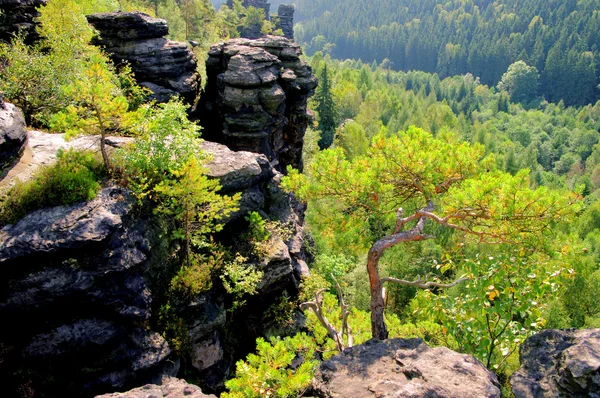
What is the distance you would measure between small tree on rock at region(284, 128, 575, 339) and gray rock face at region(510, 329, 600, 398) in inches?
76.9

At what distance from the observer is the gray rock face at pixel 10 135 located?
1040 centimetres

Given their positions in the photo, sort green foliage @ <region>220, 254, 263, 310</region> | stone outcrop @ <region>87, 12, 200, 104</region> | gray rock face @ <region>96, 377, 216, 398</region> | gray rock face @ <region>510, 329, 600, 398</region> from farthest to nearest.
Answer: stone outcrop @ <region>87, 12, 200, 104</region>, green foliage @ <region>220, 254, 263, 310</region>, gray rock face @ <region>96, 377, 216, 398</region>, gray rock face @ <region>510, 329, 600, 398</region>

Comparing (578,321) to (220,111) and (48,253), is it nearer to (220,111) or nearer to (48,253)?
(220,111)

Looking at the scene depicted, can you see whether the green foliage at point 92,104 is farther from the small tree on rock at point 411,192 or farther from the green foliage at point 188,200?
the small tree on rock at point 411,192

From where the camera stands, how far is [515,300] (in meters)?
8.70

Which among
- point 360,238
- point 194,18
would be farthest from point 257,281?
point 194,18

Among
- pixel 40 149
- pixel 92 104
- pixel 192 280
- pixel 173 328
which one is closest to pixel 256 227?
pixel 192 280

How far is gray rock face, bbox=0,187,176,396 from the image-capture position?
8750 millimetres

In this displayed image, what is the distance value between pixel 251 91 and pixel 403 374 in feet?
70.9

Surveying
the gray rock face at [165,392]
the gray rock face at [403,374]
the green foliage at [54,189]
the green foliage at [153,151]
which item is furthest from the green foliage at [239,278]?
the gray rock face at [403,374]

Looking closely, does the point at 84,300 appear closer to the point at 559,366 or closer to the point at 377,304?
the point at 377,304

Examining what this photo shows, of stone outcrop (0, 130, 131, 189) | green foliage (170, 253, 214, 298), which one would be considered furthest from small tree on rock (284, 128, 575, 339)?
stone outcrop (0, 130, 131, 189)

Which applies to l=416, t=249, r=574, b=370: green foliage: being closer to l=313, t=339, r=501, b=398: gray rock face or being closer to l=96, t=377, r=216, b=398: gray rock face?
l=313, t=339, r=501, b=398: gray rock face

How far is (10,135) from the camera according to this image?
10.5m
